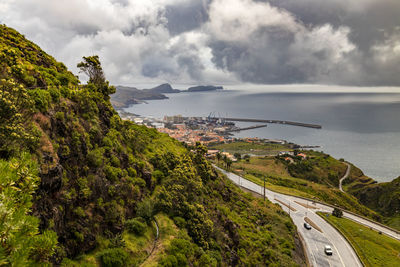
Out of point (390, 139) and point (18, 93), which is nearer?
point (18, 93)

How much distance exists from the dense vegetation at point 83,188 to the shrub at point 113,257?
0.06 metres

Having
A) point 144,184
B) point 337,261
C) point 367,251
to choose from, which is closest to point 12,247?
point 144,184

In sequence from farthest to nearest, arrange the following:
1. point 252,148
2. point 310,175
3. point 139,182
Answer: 1. point 252,148
2. point 310,175
3. point 139,182

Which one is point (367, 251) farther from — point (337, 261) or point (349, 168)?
point (349, 168)

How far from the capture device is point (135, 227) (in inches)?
687

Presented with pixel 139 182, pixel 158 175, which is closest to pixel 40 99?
pixel 139 182

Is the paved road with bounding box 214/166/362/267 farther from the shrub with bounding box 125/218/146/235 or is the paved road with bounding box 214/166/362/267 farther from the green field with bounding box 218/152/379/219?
the shrub with bounding box 125/218/146/235

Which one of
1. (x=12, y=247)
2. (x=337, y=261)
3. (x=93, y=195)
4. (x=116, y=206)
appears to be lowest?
(x=337, y=261)

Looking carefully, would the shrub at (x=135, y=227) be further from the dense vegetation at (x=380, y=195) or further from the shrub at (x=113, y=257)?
the dense vegetation at (x=380, y=195)

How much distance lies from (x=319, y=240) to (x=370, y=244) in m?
8.31

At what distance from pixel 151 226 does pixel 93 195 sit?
6.05 m

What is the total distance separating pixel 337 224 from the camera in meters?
46.5

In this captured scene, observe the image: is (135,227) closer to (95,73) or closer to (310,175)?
(95,73)

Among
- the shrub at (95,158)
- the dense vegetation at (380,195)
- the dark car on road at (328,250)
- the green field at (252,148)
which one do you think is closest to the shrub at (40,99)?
the shrub at (95,158)
